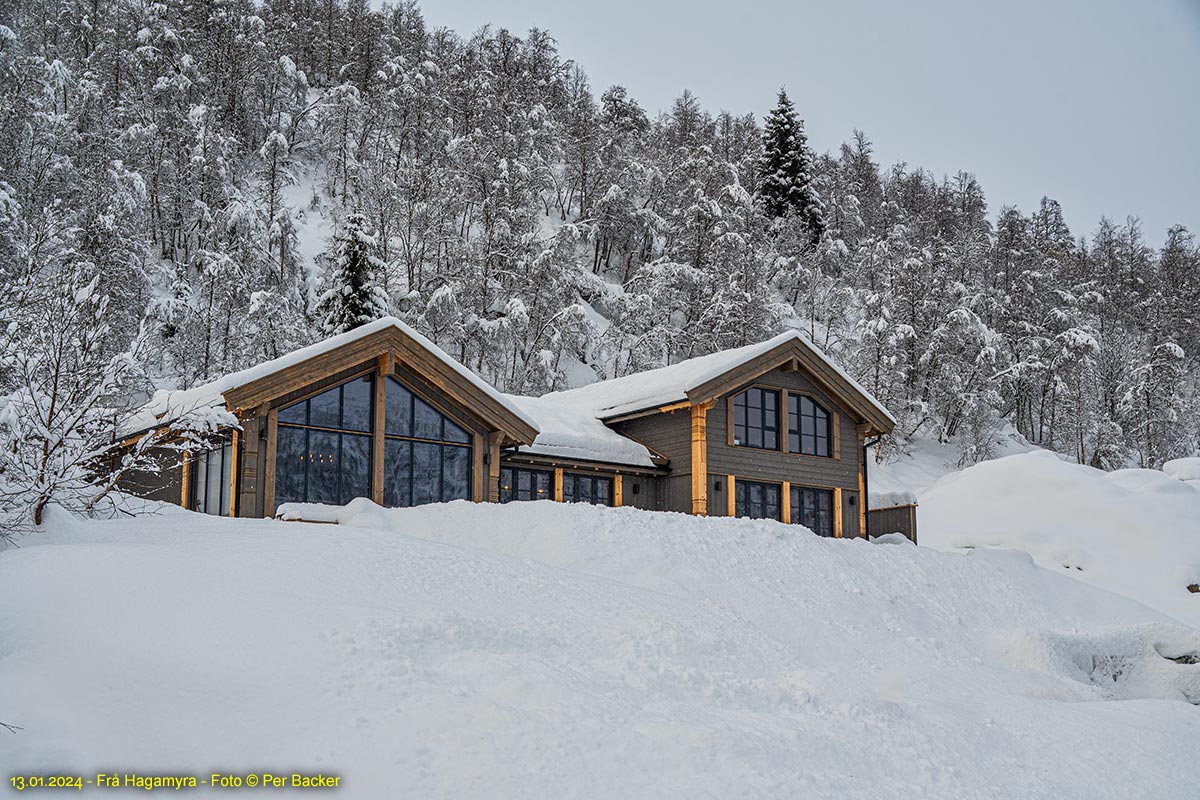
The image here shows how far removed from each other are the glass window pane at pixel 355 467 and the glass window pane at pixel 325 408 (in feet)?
1.16

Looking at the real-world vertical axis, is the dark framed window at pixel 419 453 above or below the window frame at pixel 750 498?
above

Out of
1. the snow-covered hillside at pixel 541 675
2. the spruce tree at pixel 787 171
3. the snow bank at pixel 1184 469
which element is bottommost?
the snow-covered hillside at pixel 541 675

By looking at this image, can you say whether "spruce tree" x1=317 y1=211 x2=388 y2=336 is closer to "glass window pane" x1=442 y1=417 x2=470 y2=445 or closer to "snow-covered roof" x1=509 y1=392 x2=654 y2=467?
"snow-covered roof" x1=509 y1=392 x2=654 y2=467

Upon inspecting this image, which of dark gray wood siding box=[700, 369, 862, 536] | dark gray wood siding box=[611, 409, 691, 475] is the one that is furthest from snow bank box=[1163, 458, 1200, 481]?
dark gray wood siding box=[611, 409, 691, 475]

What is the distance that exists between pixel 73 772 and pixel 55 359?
6036mm

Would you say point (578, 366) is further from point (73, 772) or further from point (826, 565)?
point (73, 772)

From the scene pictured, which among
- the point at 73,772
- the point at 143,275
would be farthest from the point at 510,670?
the point at 143,275

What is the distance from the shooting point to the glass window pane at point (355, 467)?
17.4 metres

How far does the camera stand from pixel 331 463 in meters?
17.3

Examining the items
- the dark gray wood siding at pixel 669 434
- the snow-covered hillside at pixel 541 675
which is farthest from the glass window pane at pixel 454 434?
the dark gray wood siding at pixel 669 434

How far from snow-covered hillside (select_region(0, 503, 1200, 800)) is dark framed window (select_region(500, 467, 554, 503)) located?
673 centimetres

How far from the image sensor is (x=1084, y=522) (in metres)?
27.5

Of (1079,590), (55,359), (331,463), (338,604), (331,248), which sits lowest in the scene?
(1079,590)

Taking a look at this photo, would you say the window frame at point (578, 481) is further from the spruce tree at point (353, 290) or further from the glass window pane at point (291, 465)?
the spruce tree at point (353, 290)
